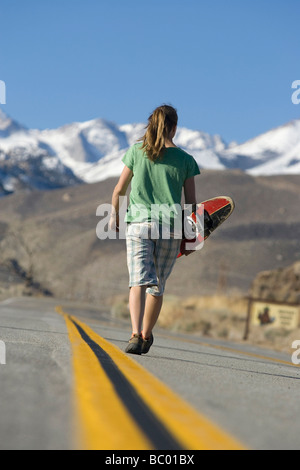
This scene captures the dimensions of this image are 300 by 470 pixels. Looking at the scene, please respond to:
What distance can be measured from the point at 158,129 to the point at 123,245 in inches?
3125

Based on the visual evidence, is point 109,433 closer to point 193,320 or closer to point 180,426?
point 180,426

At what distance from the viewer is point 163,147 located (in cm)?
562

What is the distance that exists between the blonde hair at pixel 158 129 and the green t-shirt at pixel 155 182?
0.07 metres

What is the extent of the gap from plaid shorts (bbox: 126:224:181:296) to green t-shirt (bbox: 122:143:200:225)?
0.19m

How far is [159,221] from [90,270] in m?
67.2

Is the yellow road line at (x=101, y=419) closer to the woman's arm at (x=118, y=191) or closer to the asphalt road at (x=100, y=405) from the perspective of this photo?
the asphalt road at (x=100, y=405)

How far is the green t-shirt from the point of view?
555 cm

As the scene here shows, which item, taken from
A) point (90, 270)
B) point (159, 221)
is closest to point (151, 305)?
point (159, 221)

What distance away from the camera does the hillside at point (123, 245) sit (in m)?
56.9

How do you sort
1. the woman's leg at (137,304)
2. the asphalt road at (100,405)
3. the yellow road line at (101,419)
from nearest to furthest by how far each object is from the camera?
the yellow road line at (101,419)
the asphalt road at (100,405)
the woman's leg at (137,304)

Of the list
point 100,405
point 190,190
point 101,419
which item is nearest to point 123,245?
point 190,190

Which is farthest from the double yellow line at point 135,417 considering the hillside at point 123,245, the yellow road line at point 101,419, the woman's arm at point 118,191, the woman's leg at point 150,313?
the hillside at point 123,245

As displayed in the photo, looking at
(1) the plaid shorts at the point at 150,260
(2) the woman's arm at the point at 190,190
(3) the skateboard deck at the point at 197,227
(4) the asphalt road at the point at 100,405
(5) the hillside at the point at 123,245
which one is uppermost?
(5) the hillside at the point at 123,245

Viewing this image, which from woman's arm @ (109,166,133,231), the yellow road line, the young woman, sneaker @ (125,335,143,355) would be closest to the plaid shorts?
the young woman
